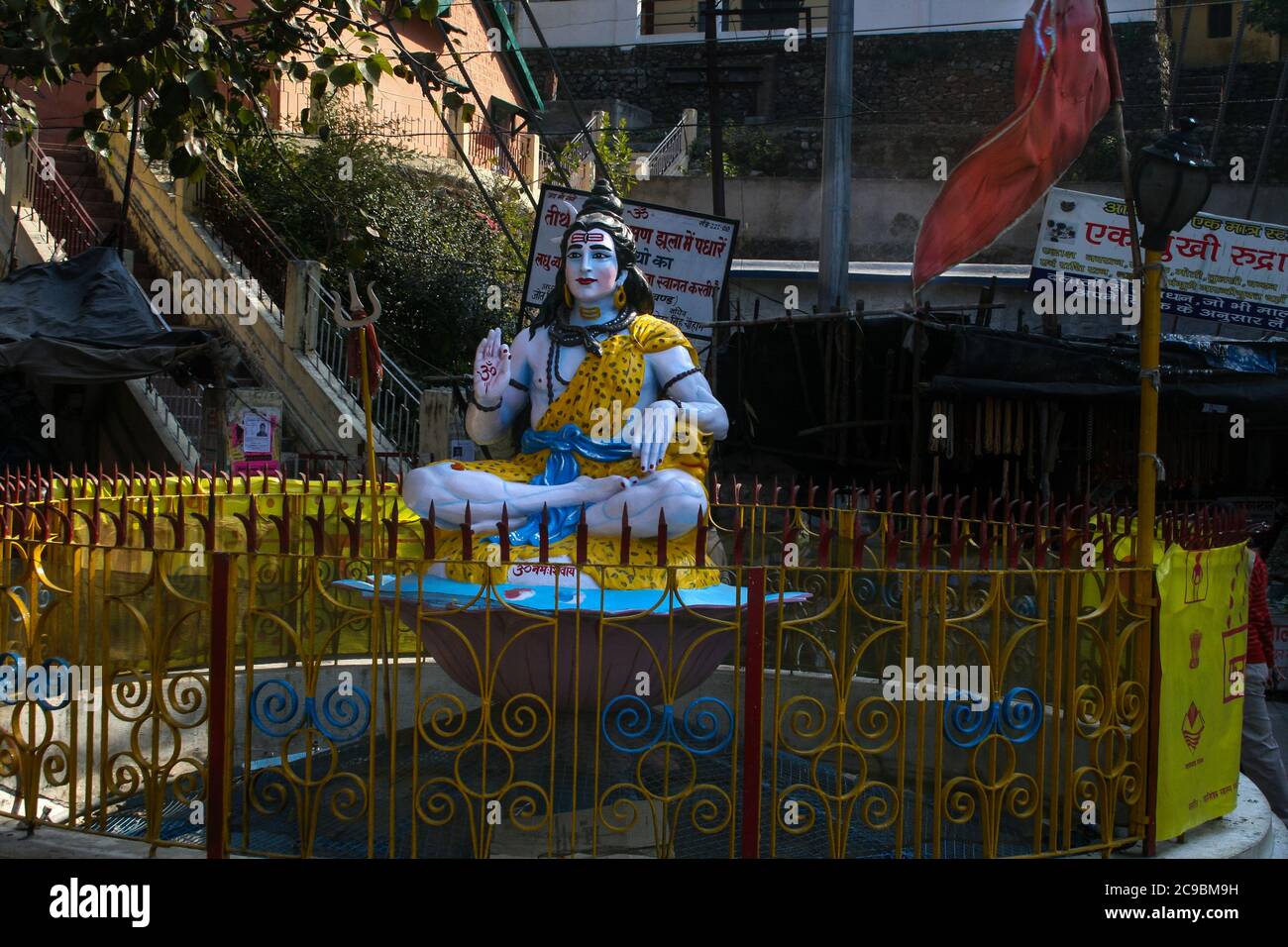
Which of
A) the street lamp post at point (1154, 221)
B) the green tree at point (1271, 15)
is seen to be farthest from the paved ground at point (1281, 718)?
the green tree at point (1271, 15)

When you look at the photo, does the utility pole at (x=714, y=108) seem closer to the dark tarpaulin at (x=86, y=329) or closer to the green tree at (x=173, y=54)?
the dark tarpaulin at (x=86, y=329)

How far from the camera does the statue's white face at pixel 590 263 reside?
6398 millimetres

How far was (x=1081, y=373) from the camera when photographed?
1113cm

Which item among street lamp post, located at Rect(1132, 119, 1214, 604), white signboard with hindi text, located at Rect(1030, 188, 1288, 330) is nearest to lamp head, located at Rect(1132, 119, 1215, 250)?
street lamp post, located at Rect(1132, 119, 1214, 604)

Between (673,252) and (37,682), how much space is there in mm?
7899

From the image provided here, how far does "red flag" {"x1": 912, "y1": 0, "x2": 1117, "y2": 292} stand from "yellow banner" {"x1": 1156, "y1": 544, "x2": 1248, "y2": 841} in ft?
5.65

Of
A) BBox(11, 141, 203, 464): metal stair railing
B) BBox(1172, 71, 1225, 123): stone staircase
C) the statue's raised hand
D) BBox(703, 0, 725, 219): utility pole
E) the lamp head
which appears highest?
BBox(1172, 71, 1225, 123): stone staircase

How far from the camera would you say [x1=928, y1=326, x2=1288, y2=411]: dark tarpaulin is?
10930mm

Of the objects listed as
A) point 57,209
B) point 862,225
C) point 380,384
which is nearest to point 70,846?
point 380,384

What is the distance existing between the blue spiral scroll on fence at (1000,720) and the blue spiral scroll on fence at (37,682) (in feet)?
10.7

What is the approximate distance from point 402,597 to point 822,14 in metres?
28.3

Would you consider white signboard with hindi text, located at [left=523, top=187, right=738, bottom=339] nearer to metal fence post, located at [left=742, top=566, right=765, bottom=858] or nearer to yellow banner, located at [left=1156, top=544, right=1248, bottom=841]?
yellow banner, located at [left=1156, top=544, right=1248, bottom=841]

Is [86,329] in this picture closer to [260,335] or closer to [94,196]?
[260,335]
